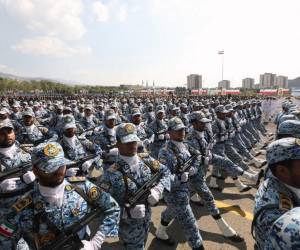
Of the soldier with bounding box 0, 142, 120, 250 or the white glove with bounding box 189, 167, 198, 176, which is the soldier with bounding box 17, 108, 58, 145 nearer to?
the white glove with bounding box 189, 167, 198, 176

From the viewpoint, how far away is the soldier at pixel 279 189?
2354 mm

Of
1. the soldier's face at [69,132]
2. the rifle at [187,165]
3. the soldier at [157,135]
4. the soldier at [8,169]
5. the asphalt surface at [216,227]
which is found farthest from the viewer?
the soldier at [157,135]

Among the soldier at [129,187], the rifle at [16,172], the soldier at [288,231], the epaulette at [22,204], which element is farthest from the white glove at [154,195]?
the soldier at [288,231]

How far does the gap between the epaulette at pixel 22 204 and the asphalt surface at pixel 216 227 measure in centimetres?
324

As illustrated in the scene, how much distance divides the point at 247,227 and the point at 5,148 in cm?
541

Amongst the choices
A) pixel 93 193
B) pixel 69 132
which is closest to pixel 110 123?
pixel 69 132

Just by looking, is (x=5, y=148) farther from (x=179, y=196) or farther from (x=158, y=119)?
(x=158, y=119)

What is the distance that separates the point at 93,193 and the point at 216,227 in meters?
4.18

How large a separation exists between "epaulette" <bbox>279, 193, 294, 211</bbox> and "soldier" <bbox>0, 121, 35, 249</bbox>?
11.3 feet

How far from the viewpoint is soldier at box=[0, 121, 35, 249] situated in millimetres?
4184

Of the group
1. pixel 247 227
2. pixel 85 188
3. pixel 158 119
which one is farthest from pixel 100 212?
pixel 158 119

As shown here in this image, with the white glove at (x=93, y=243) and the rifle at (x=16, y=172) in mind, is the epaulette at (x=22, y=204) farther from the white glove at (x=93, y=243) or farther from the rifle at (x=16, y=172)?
the rifle at (x=16, y=172)

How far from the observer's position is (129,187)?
157 inches

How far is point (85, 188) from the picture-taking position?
3256mm
